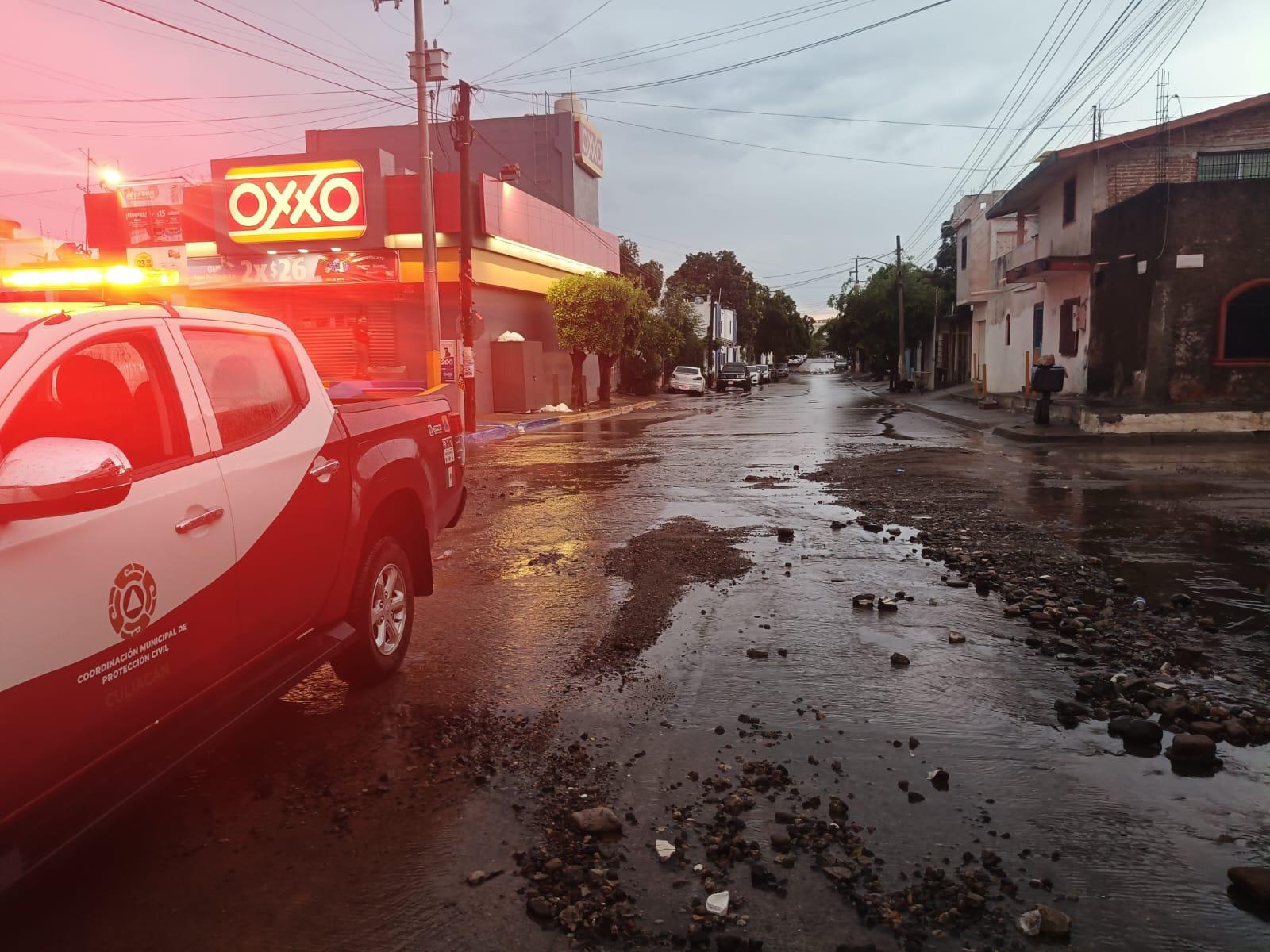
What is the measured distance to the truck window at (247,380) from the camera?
12.4 feet

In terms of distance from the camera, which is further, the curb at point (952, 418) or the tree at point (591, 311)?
the tree at point (591, 311)

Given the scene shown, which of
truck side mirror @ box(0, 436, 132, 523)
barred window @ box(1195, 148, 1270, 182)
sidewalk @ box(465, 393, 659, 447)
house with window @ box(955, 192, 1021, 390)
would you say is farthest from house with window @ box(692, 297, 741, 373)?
truck side mirror @ box(0, 436, 132, 523)

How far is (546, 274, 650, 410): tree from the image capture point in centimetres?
3312

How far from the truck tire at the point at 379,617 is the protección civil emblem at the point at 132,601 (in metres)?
1.45

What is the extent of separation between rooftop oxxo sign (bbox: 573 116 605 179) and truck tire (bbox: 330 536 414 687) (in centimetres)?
4362

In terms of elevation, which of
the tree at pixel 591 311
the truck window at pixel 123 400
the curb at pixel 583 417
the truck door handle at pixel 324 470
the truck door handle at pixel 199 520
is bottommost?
the curb at pixel 583 417

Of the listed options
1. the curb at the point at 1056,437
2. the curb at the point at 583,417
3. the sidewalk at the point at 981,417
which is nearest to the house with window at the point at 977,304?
the sidewalk at the point at 981,417

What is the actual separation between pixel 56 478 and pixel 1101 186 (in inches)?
1071

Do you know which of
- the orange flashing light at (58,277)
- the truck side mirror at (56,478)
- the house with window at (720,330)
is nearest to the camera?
the truck side mirror at (56,478)

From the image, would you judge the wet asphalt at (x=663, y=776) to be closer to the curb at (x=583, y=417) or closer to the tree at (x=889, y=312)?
the curb at (x=583, y=417)

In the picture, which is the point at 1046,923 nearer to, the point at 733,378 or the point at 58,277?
the point at 58,277

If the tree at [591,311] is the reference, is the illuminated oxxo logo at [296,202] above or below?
above

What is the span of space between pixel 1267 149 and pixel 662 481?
1978 cm

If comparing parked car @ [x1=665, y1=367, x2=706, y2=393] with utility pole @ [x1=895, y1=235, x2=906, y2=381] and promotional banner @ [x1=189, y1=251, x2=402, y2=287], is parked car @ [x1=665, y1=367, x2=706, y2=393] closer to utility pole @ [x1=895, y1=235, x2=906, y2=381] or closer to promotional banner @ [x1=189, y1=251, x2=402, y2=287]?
utility pole @ [x1=895, y1=235, x2=906, y2=381]
